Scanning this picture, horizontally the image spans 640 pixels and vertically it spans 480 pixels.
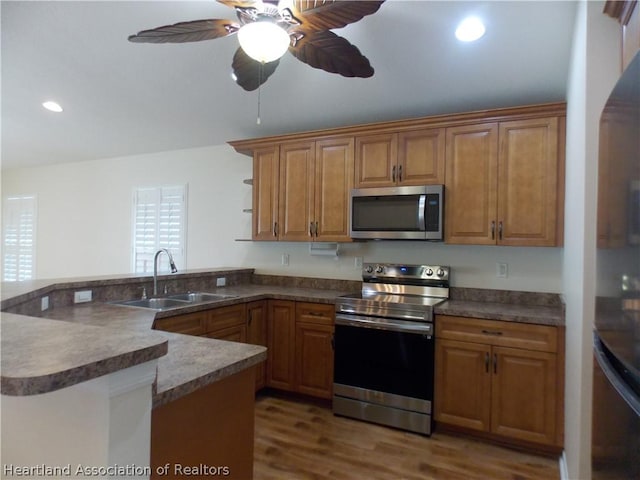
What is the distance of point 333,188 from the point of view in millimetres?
3334

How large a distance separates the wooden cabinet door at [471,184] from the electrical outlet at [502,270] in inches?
14.4

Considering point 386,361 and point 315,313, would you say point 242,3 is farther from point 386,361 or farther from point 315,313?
point 386,361

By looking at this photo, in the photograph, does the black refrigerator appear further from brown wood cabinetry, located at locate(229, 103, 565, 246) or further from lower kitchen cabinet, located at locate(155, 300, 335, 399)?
lower kitchen cabinet, located at locate(155, 300, 335, 399)

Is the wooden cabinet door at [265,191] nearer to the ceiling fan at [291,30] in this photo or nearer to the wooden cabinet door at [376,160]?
the wooden cabinet door at [376,160]

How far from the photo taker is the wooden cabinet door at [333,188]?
3277mm

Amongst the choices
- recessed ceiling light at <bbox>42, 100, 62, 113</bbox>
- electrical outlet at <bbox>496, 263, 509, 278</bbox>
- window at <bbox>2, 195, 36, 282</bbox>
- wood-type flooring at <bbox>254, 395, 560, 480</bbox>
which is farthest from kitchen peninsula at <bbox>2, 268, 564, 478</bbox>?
window at <bbox>2, 195, 36, 282</bbox>

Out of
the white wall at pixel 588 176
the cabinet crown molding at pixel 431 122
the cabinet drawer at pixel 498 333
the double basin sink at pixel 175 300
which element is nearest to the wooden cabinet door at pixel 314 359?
the double basin sink at pixel 175 300

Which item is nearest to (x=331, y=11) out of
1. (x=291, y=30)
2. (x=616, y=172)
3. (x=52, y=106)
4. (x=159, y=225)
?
(x=291, y=30)

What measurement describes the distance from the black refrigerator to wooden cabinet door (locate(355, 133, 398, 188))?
2.00 m

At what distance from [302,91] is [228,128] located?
3.73 feet

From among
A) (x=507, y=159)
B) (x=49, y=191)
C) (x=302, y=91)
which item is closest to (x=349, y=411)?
(x=507, y=159)

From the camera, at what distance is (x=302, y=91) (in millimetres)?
3119

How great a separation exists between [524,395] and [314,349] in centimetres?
152

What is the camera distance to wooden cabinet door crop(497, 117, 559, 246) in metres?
2.60
